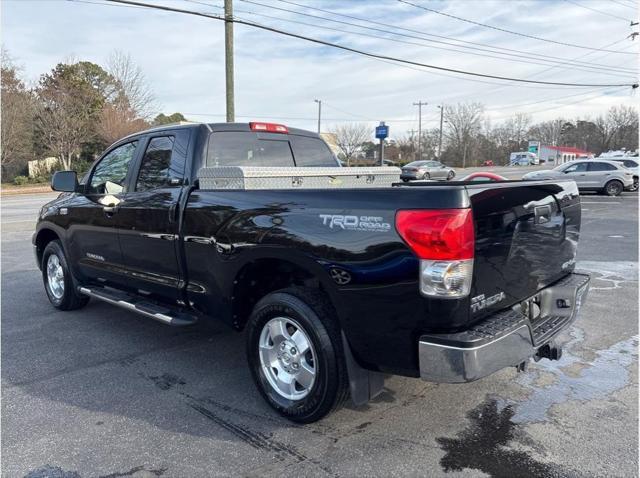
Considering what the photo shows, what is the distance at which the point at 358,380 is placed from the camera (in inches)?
116

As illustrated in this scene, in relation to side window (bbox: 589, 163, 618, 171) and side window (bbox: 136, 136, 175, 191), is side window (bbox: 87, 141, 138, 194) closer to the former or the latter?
side window (bbox: 136, 136, 175, 191)

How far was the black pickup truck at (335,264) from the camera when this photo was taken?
256cm

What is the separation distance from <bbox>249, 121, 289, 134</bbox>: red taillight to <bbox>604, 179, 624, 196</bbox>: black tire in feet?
75.3

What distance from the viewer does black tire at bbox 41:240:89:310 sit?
569 cm

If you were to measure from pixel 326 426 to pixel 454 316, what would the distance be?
4.10 feet

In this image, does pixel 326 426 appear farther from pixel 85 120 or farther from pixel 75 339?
pixel 85 120

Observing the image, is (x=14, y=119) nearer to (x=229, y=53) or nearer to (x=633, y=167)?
(x=229, y=53)

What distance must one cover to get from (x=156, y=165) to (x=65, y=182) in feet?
4.94

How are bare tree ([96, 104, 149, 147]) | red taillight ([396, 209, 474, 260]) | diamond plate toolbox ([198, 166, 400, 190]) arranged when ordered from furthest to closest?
→ bare tree ([96, 104, 149, 147]) < diamond plate toolbox ([198, 166, 400, 190]) < red taillight ([396, 209, 474, 260])

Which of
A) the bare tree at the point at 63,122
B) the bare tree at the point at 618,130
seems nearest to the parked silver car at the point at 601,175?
the bare tree at the point at 63,122

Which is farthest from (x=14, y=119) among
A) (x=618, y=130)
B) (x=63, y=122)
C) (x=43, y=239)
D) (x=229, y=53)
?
(x=618, y=130)

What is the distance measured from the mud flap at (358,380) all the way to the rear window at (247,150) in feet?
Answer: 6.61

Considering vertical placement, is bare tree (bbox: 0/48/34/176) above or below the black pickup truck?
above

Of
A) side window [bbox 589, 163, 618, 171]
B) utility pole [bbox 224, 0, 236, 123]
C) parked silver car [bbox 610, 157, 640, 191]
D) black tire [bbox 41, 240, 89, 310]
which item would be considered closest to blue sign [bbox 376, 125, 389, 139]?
utility pole [bbox 224, 0, 236, 123]
